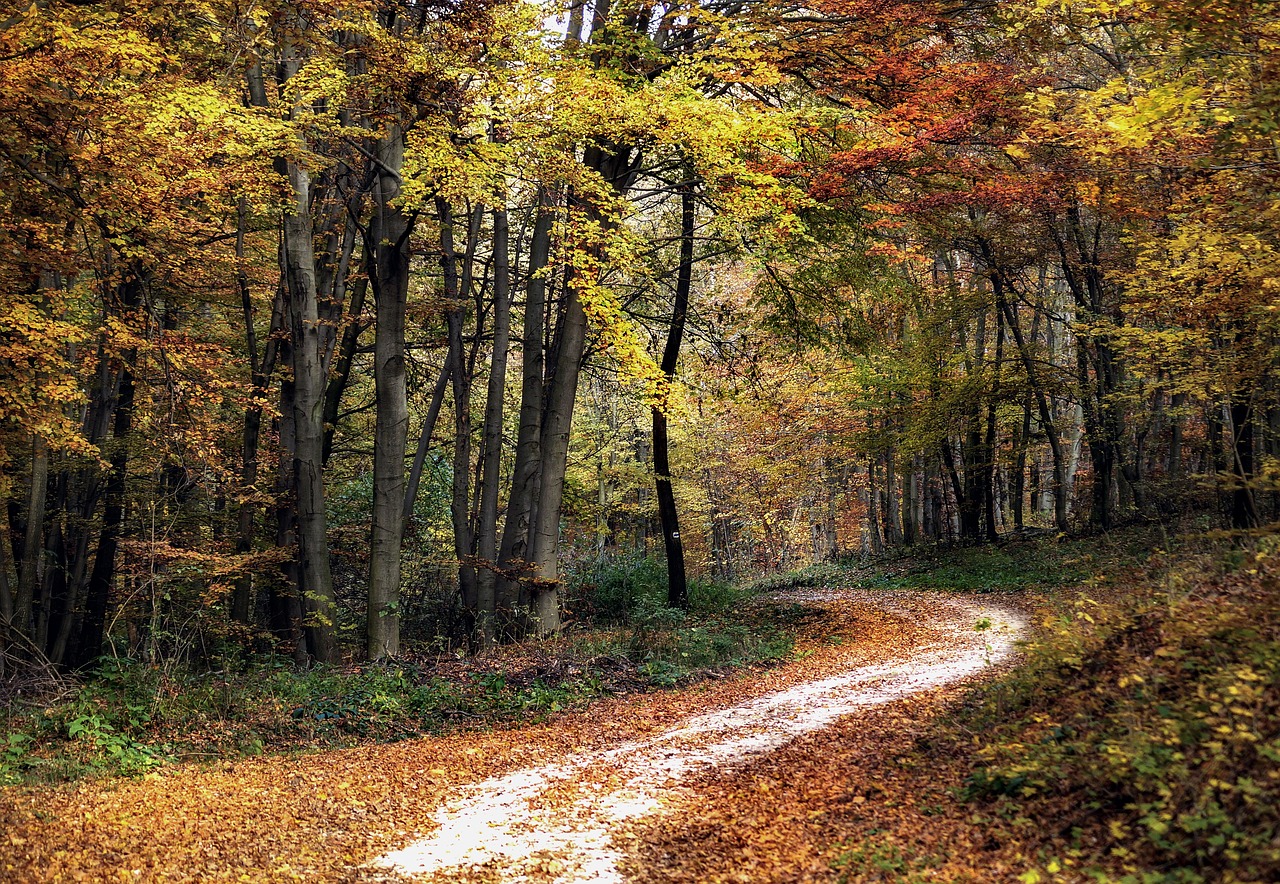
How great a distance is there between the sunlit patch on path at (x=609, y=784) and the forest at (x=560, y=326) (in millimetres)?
416

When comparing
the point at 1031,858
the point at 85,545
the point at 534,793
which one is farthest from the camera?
the point at 85,545

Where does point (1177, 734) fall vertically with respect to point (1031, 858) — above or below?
above

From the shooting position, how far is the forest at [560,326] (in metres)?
6.80

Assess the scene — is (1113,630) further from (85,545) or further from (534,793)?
(85,545)

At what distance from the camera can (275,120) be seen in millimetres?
10945

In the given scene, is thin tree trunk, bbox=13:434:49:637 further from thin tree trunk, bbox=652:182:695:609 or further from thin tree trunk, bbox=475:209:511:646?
thin tree trunk, bbox=652:182:695:609

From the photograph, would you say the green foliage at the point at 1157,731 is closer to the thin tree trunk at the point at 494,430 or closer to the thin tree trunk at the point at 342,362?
the thin tree trunk at the point at 494,430

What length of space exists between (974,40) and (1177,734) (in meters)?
12.9

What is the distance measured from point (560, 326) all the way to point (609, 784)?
36.1 feet

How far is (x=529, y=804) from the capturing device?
7188 millimetres

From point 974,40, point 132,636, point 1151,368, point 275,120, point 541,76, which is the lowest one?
point 132,636

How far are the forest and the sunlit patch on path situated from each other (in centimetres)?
42

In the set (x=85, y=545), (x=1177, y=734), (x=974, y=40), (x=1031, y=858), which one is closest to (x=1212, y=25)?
(x=1177, y=734)

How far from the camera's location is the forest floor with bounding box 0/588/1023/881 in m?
5.72
